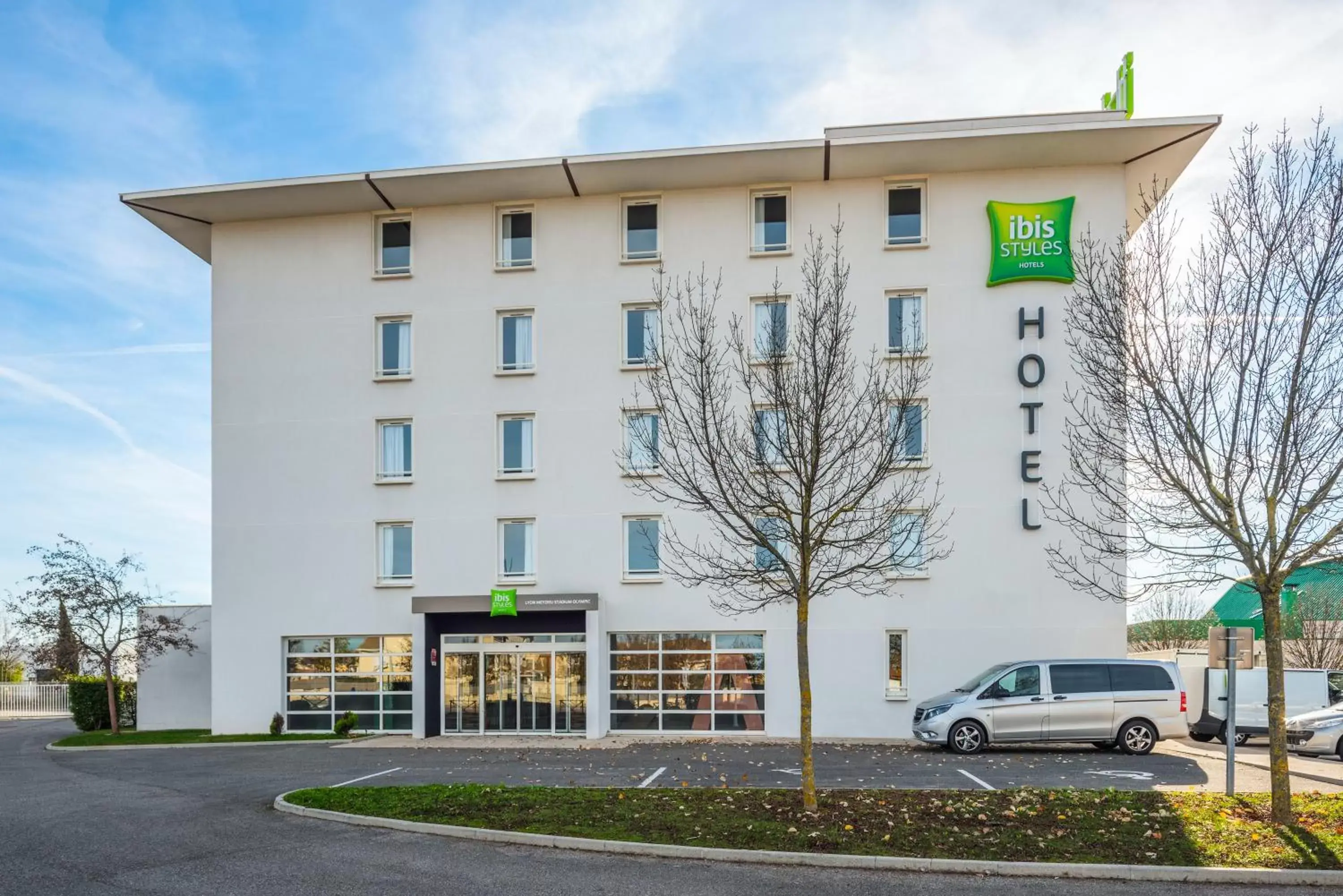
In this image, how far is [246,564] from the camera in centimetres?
2697

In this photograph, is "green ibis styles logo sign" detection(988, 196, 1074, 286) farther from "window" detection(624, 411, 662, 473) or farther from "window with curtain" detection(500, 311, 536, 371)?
"window with curtain" detection(500, 311, 536, 371)

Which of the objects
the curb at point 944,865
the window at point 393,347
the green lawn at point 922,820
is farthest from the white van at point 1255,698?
the window at point 393,347

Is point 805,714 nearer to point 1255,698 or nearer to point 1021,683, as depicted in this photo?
point 1021,683

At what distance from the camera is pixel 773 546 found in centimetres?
1369

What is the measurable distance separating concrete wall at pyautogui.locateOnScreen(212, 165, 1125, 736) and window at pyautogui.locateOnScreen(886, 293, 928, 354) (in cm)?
21

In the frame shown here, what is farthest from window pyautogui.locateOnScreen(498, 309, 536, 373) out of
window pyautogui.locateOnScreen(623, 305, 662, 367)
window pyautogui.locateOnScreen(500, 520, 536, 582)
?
window pyautogui.locateOnScreen(500, 520, 536, 582)

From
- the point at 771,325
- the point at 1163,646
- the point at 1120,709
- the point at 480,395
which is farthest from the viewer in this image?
the point at 1163,646

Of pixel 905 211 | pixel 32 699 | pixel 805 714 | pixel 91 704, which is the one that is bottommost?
pixel 32 699

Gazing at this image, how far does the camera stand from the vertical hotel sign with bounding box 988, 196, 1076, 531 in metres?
24.4

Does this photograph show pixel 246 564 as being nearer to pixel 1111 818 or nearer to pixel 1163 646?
pixel 1111 818

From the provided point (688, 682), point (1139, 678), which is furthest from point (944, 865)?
point (688, 682)

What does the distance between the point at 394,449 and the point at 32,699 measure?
90.1 feet

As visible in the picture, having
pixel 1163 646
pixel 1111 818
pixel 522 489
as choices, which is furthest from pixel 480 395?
pixel 1163 646

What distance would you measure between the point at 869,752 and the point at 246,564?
15979 millimetres
